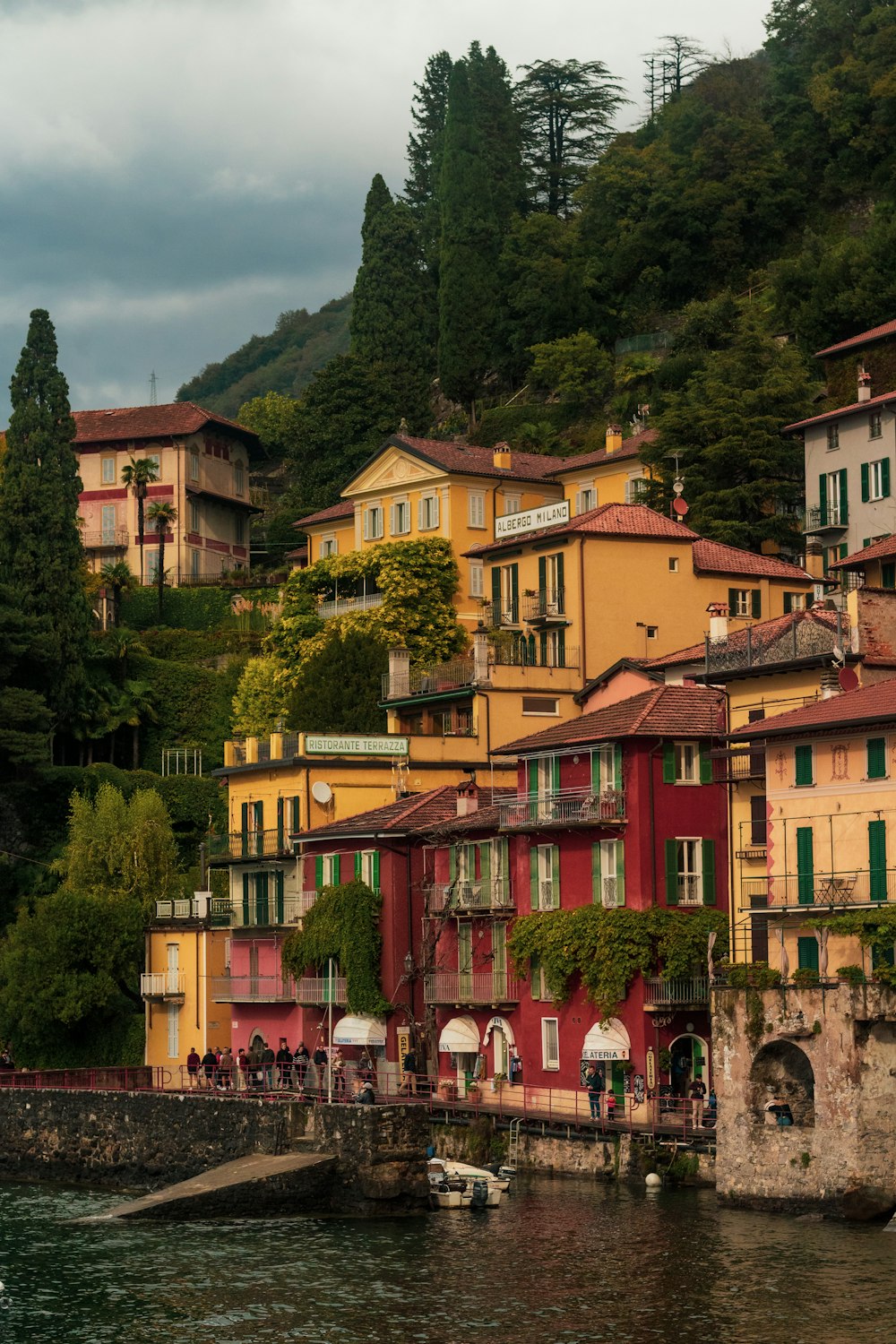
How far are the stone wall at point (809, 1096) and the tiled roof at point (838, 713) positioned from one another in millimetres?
5707

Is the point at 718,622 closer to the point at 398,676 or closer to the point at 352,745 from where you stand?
the point at 352,745

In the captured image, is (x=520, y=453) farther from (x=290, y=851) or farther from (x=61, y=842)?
(x=290, y=851)

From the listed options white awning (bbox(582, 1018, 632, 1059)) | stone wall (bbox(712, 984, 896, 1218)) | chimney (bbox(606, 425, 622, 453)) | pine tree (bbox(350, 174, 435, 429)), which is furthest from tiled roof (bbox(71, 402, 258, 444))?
stone wall (bbox(712, 984, 896, 1218))

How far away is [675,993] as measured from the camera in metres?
54.8

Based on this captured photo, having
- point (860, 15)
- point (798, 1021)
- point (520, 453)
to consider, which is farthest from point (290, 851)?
point (860, 15)

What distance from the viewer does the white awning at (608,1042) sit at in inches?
2154

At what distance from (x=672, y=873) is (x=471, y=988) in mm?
8195

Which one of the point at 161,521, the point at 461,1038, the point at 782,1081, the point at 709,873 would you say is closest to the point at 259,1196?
the point at 782,1081

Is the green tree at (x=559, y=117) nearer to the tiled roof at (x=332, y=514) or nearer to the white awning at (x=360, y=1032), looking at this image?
the tiled roof at (x=332, y=514)

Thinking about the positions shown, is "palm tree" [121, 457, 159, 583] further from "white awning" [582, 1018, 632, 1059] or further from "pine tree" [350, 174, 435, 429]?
"white awning" [582, 1018, 632, 1059]

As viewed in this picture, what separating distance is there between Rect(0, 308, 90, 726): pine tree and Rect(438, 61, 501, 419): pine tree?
1233 inches

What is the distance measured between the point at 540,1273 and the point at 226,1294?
223 inches

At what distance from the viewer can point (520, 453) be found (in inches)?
4060

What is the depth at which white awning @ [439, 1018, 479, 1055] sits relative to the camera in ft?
201
